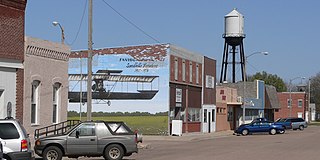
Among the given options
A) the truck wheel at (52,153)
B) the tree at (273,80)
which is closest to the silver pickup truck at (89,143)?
the truck wheel at (52,153)

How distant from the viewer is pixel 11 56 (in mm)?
25266

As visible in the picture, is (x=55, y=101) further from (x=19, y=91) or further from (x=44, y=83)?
(x=19, y=91)

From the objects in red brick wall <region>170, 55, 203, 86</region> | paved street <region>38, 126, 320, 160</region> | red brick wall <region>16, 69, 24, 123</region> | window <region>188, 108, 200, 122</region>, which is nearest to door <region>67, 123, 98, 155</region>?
paved street <region>38, 126, 320, 160</region>

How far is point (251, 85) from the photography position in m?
85.9

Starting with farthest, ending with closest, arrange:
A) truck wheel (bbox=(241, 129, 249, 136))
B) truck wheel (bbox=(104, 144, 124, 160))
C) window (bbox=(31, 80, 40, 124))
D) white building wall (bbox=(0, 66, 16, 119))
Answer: truck wheel (bbox=(241, 129, 249, 136)), window (bbox=(31, 80, 40, 124)), white building wall (bbox=(0, 66, 16, 119)), truck wheel (bbox=(104, 144, 124, 160))

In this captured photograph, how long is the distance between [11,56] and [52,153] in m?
4.99

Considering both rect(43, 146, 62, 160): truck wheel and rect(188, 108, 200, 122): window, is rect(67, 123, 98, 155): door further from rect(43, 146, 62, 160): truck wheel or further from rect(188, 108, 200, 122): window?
rect(188, 108, 200, 122): window

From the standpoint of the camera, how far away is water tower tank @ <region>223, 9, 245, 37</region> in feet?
275

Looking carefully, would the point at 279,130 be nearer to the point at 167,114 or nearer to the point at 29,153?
the point at 167,114

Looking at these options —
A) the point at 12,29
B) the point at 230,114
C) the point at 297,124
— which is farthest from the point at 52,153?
the point at 297,124

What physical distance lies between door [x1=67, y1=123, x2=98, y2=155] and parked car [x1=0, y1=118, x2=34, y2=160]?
6208 mm

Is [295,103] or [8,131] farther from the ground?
[295,103]

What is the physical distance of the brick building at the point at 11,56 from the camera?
81.2 ft

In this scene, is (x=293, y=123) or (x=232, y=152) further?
(x=293, y=123)
